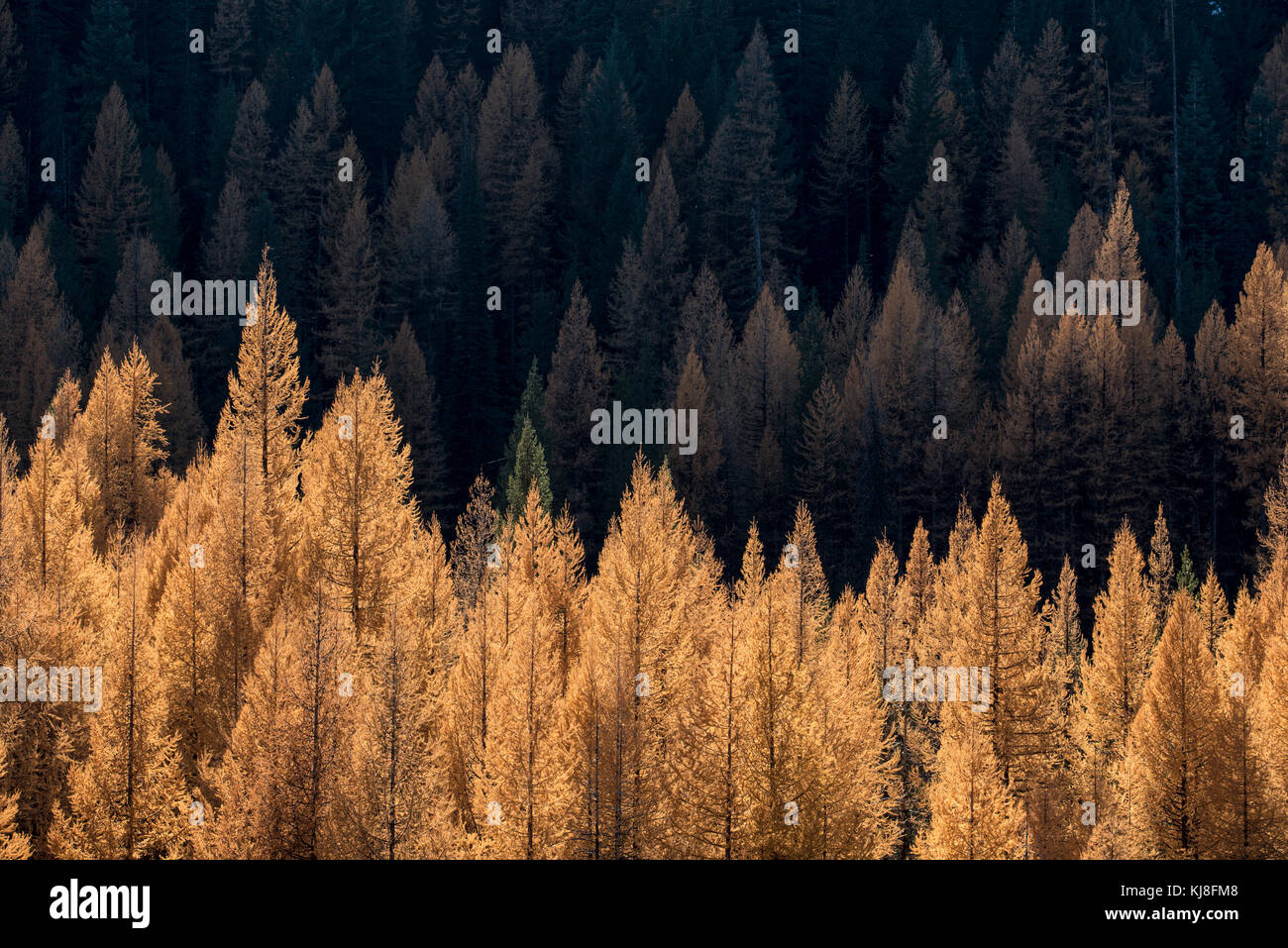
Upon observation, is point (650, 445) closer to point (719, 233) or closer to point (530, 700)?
point (719, 233)

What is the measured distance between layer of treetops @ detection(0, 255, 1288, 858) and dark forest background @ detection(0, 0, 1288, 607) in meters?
22.2

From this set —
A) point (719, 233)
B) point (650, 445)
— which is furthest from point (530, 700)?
point (719, 233)

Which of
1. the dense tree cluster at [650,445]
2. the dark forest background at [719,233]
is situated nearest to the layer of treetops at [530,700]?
the dense tree cluster at [650,445]

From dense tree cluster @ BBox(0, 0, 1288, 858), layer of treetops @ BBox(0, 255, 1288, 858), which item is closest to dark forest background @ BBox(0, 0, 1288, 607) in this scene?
dense tree cluster @ BBox(0, 0, 1288, 858)

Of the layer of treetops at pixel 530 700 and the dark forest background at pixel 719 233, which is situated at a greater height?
the dark forest background at pixel 719 233

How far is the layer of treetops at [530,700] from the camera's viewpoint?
1275 inches

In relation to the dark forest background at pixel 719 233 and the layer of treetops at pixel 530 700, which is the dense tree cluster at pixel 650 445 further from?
the dark forest background at pixel 719 233

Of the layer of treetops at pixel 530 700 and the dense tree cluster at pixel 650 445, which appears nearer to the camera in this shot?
the layer of treetops at pixel 530 700

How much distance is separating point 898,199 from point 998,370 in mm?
20739

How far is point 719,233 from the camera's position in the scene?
92312 mm

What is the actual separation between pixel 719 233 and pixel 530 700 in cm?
6284

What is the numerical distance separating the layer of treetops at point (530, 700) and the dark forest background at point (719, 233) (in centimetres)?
2224

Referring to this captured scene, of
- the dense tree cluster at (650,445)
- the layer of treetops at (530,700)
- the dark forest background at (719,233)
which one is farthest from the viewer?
the dark forest background at (719,233)

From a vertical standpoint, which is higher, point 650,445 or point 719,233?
point 719,233
